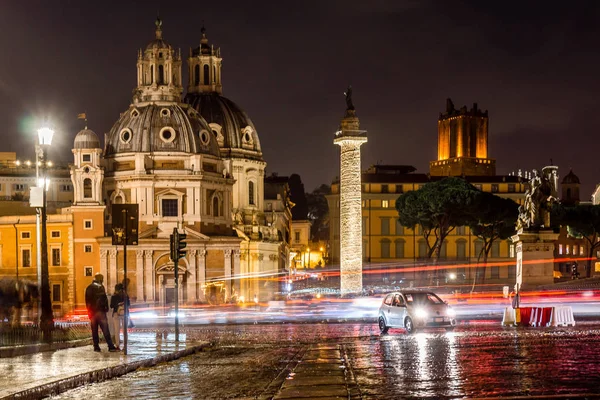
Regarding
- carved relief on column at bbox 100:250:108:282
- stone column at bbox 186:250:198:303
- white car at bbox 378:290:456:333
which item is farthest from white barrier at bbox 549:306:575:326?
carved relief on column at bbox 100:250:108:282

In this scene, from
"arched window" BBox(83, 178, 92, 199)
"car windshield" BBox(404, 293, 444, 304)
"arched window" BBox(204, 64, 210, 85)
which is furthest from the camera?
"arched window" BBox(204, 64, 210, 85)

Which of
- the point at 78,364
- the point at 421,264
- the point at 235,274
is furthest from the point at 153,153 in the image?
the point at 78,364

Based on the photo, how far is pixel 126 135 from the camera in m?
99.8

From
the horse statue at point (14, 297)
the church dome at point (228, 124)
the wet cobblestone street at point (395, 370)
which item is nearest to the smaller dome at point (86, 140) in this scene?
the church dome at point (228, 124)

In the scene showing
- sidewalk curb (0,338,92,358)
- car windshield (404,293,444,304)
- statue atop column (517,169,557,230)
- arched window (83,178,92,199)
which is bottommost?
sidewalk curb (0,338,92,358)

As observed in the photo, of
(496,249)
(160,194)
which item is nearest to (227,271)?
(160,194)

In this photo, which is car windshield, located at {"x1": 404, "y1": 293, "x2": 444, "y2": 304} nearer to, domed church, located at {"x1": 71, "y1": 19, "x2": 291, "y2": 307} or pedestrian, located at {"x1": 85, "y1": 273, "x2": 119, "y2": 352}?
pedestrian, located at {"x1": 85, "y1": 273, "x2": 119, "y2": 352}

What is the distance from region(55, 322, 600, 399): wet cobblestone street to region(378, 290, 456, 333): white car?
2.69 metres

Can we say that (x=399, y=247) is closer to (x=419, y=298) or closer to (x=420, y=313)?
(x=419, y=298)

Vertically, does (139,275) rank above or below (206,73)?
below

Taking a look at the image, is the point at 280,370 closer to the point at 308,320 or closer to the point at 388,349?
the point at 388,349

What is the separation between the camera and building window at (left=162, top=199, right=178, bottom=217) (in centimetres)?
9831

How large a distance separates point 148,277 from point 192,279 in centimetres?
369

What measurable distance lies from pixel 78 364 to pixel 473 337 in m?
11.9
